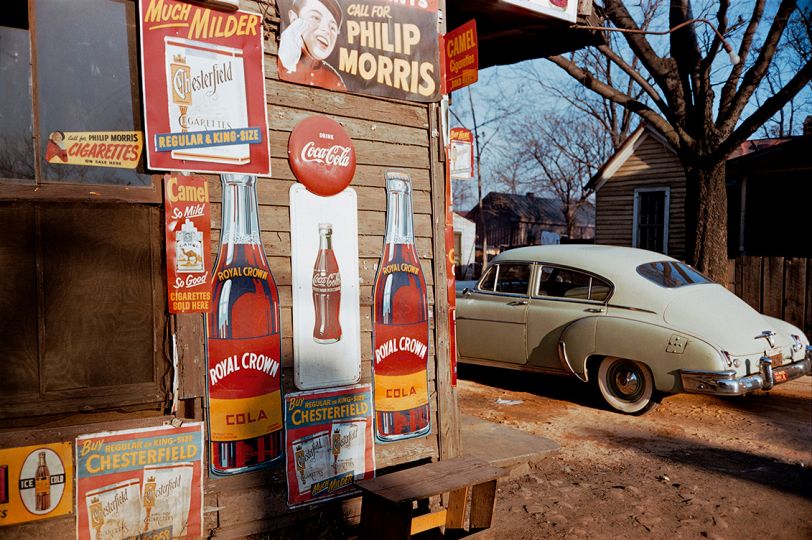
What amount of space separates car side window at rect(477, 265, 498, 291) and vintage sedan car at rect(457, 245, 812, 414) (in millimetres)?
18

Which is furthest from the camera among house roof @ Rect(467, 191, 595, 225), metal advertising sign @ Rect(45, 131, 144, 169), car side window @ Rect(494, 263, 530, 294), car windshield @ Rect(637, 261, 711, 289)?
house roof @ Rect(467, 191, 595, 225)

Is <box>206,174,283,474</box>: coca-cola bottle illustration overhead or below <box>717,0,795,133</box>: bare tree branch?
below

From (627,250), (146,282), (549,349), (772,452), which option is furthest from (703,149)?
(146,282)

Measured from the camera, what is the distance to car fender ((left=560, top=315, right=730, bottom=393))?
21.7 ft

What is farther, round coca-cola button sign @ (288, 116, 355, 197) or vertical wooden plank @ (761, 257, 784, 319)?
vertical wooden plank @ (761, 257, 784, 319)

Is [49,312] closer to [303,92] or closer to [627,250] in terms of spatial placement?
[303,92]

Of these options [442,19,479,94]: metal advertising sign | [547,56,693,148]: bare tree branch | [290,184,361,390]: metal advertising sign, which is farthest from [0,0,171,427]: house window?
[547,56,693,148]: bare tree branch

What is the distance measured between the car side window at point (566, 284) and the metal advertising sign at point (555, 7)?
3.59m

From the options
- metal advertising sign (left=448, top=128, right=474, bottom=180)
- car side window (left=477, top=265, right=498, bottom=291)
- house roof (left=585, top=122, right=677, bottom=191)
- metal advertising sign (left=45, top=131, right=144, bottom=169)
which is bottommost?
car side window (left=477, top=265, right=498, bottom=291)

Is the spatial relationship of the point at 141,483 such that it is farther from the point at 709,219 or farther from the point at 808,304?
the point at 808,304

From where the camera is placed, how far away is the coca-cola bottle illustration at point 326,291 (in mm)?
4055

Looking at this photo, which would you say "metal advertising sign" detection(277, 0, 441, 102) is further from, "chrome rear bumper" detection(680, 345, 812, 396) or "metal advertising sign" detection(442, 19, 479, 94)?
"chrome rear bumper" detection(680, 345, 812, 396)

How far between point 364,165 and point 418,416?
175cm

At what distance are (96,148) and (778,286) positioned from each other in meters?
11.7
